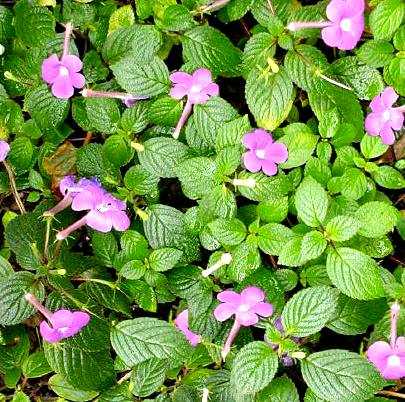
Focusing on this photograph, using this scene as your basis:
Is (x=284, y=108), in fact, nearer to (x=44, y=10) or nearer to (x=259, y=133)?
(x=259, y=133)

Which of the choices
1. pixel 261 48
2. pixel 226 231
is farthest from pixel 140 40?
pixel 226 231

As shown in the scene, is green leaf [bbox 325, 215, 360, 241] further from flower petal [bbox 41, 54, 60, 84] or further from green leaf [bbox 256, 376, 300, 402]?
flower petal [bbox 41, 54, 60, 84]

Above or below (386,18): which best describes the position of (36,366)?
below

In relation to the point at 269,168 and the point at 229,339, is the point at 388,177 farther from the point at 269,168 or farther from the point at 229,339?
the point at 229,339

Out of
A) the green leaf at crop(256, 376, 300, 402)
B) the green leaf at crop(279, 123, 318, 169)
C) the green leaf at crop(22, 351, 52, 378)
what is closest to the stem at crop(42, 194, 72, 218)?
the green leaf at crop(22, 351, 52, 378)

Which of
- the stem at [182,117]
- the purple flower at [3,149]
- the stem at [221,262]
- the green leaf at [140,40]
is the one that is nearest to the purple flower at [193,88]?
the stem at [182,117]

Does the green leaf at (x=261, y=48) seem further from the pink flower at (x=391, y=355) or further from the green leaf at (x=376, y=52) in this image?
the pink flower at (x=391, y=355)

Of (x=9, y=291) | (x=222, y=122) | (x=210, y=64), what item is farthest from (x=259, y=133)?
(x=9, y=291)
